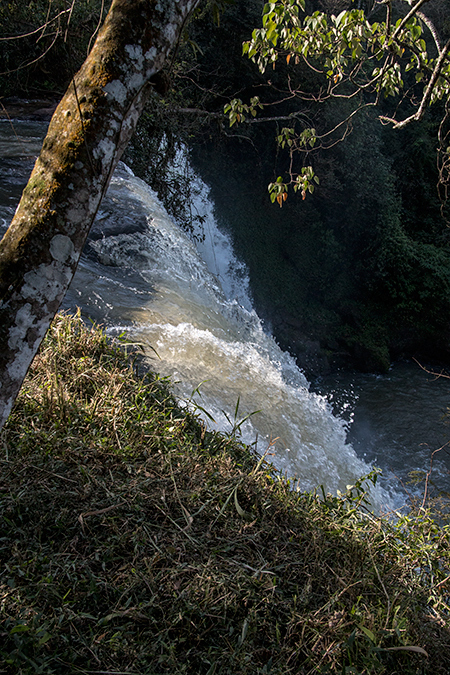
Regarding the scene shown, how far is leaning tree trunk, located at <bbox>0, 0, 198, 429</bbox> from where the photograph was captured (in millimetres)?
1400

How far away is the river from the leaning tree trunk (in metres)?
0.46

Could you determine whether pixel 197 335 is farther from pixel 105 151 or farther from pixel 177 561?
pixel 105 151

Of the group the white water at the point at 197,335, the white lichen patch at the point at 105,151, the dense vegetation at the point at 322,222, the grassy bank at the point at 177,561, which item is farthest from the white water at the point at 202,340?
the dense vegetation at the point at 322,222

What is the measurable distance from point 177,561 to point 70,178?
4.90 ft

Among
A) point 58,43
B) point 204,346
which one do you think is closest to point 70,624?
point 204,346

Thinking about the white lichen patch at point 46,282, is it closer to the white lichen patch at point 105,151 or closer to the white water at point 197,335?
the white lichen patch at point 105,151

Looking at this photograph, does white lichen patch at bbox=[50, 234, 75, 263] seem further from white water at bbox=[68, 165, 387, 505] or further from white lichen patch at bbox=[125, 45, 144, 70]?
white water at bbox=[68, 165, 387, 505]

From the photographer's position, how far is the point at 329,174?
10.2 m

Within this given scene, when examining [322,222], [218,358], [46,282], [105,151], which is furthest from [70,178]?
[322,222]

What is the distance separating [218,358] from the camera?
4.08 m

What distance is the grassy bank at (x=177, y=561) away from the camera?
56.9 inches

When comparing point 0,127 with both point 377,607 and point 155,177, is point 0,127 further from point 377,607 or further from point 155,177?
point 377,607

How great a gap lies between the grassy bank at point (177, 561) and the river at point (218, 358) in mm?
442

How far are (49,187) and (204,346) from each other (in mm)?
2767
